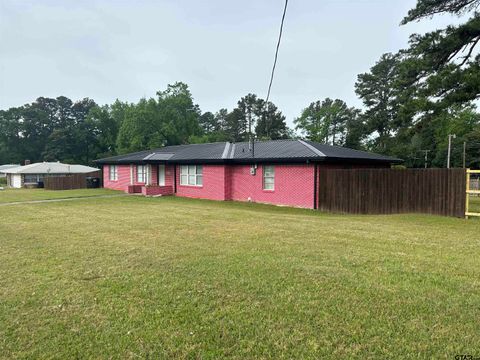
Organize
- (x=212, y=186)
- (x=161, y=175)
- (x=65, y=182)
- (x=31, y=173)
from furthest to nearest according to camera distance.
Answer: (x=31, y=173), (x=65, y=182), (x=161, y=175), (x=212, y=186)

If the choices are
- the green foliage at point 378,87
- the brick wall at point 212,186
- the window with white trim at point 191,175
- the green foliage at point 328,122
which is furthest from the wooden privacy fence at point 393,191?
the green foliage at point 328,122

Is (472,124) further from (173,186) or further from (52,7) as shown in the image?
(52,7)

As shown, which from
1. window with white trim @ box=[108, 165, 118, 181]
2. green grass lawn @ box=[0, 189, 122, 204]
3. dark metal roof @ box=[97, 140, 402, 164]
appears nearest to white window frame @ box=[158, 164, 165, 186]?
dark metal roof @ box=[97, 140, 402, 164]

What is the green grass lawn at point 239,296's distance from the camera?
3.16 m

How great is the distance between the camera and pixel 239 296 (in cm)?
427

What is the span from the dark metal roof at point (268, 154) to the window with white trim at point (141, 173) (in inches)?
29.4

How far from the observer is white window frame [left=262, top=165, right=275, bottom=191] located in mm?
17547

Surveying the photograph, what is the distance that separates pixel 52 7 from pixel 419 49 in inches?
646

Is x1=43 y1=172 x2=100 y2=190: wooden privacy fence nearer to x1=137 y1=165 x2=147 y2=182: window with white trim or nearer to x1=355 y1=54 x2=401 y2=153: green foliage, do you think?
x1=137 y1=165 x2=147 y2=182: window with white trim

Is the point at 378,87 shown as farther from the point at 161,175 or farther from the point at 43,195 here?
the point at 43,195

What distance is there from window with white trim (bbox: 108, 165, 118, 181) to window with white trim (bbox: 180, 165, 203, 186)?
865 cm

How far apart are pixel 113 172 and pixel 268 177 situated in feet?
53.5

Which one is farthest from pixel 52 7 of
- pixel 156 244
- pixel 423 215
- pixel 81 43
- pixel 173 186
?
pixel 423 215

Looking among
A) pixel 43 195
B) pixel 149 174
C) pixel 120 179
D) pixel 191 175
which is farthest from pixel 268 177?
pixel 43 195
